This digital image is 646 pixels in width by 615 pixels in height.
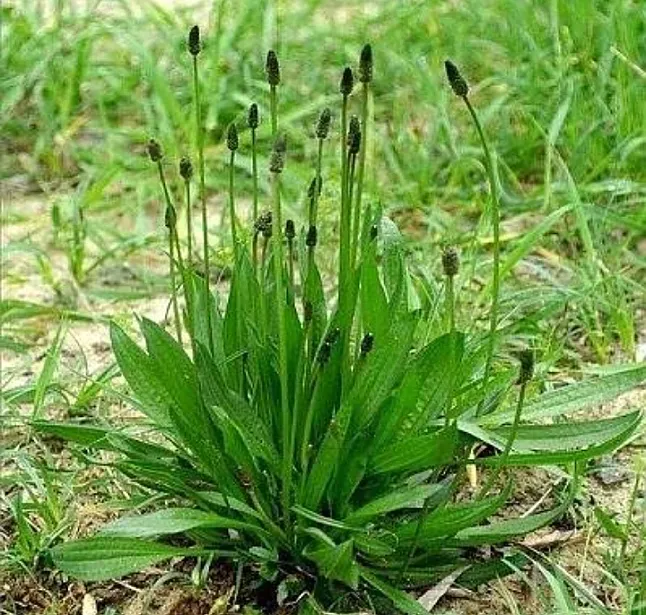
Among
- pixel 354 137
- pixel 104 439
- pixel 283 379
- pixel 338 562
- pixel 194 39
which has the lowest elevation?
pixel 338 562

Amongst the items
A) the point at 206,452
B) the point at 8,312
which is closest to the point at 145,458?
the point at 206,452

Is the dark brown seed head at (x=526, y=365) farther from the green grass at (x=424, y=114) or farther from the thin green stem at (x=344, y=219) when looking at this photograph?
the green grass at (x=424, y=114)

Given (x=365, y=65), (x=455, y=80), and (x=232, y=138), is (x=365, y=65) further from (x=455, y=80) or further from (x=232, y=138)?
(x=232, y=138)

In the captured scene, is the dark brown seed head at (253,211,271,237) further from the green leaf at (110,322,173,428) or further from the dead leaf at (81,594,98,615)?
the dead leaf at (81,594,98,615)

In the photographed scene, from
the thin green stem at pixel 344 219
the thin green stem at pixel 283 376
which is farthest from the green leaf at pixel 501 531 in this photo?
the thin green stem at pixel 344 219

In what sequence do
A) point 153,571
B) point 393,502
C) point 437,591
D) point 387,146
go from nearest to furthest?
point 393,502 → point 437,591 → point 153,571 → point 387,146

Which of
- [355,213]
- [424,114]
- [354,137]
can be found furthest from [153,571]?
[424,114]

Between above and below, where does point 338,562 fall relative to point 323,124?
below
